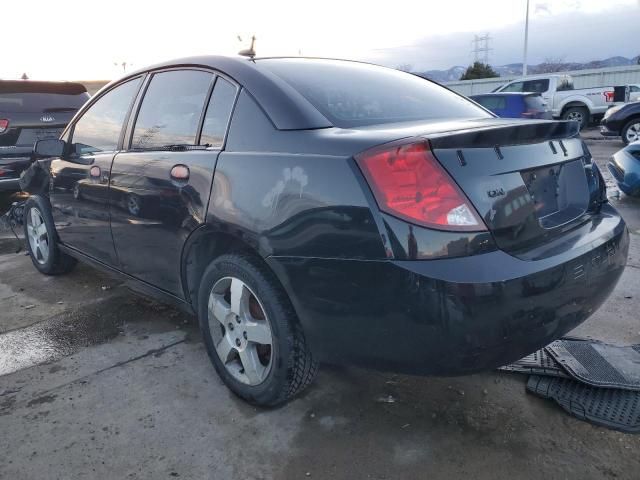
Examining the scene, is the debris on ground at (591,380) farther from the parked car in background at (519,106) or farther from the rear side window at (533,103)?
the rear side window at (533,103)

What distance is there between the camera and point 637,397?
8.02ft

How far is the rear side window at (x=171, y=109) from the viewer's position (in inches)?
111

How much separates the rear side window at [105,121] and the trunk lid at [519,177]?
2.26 meters

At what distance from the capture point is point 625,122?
11680mm

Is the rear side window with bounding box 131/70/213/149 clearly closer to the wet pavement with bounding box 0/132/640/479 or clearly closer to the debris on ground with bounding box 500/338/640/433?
the wet pavement with bounding box 0/132/640/479

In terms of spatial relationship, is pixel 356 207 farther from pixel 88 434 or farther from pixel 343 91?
pixel 88 434

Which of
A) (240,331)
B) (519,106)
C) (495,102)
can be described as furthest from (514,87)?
(240,331)

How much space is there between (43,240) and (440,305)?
3.82 meters

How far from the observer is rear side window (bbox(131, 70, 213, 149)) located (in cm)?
283

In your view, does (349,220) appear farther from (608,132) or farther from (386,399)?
(608,132)

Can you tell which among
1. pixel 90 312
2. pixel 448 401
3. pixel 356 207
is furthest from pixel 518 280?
pixel 90 312

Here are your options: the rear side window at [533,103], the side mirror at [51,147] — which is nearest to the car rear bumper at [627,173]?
the side mirror at [51,147]

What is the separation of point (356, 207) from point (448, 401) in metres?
1.18

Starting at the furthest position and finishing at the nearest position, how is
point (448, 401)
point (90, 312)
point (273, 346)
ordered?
point (90, 312), point (448, 401), point (273, 346)
